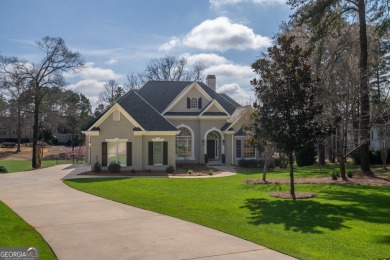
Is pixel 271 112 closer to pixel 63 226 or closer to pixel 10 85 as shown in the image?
pixel 63 226

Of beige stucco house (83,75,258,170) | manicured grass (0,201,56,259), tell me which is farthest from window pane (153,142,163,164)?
manicured grass (0,201,56,259)

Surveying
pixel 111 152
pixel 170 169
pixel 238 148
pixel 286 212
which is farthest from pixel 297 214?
pixel 238 148

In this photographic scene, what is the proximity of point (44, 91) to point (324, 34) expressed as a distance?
23778 mm

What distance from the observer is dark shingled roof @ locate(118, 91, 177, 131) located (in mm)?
27625

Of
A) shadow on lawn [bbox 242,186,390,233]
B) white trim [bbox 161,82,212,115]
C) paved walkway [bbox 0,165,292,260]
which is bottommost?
shadow on lawn [bbox 242,186,390,233]

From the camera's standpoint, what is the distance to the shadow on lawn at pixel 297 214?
9.64m

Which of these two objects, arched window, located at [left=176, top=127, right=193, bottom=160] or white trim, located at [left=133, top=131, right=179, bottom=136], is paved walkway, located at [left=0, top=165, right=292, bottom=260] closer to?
white trim, located at [left=133, top=131, right=179, bottom=136]

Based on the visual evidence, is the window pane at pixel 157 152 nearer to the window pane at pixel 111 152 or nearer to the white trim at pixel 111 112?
the white trim at pixel 111 112

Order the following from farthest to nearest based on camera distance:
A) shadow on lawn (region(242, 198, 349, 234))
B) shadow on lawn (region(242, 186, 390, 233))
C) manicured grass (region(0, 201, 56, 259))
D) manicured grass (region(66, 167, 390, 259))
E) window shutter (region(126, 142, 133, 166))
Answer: window shutter (region(126, 142, 133, 166))
shadow on lawn (region(242, 186, 390, 233))
shadow on lawn (region(242, 198, 349, 234))
manicured grass (region(66, 167, 390, 259))
manicured grass (region(0, 201, 56, 259))

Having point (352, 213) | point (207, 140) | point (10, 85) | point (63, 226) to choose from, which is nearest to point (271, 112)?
point (352, 213)

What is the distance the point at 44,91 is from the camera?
3400 centimetres

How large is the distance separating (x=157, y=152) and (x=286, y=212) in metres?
17.0

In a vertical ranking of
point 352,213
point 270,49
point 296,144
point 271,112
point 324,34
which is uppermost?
point 324,34

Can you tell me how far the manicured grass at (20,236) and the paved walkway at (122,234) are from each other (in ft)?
0.57
